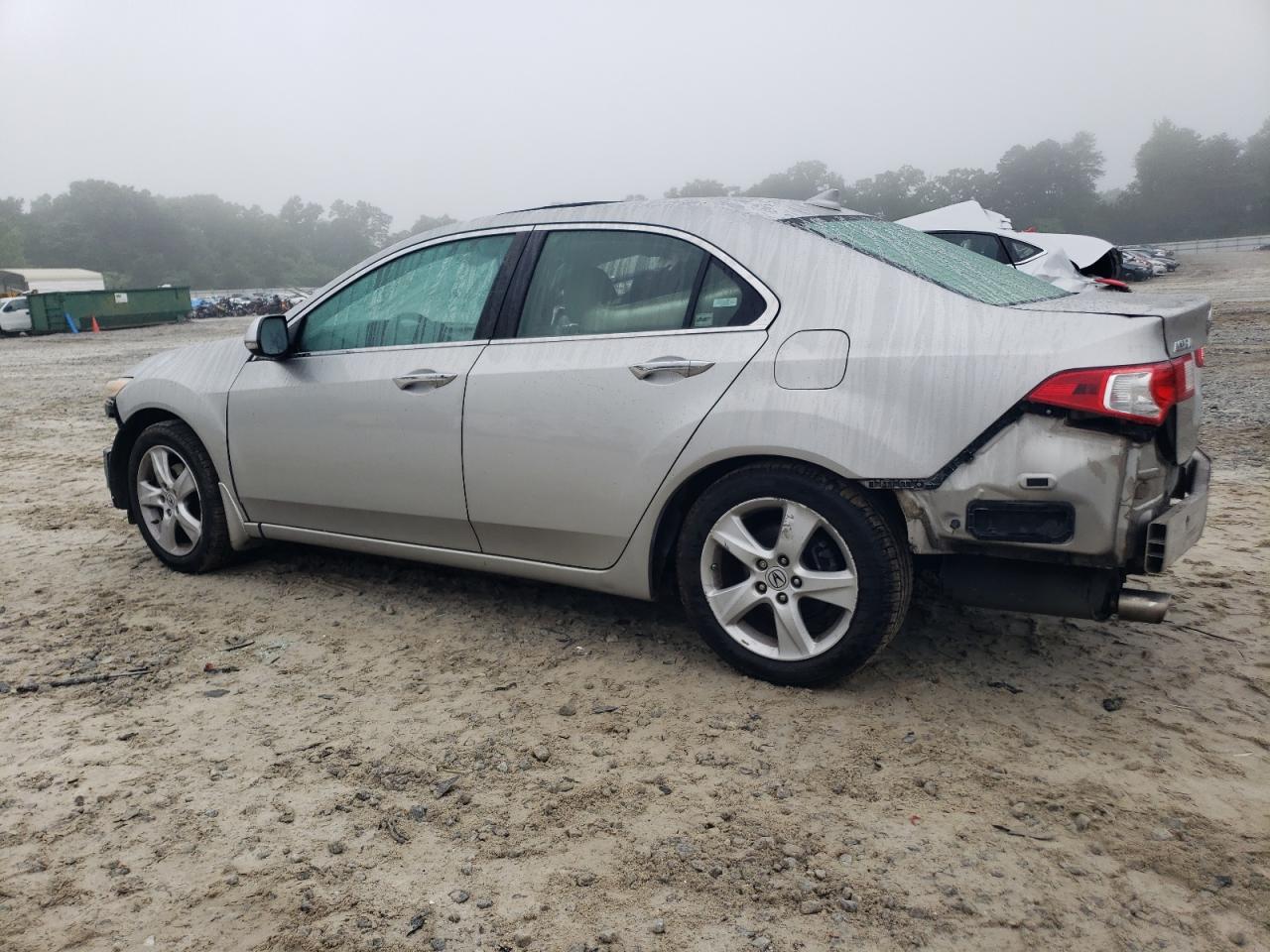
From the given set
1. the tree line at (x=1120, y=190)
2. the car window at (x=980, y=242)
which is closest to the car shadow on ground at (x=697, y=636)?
the car window at (x=980, y=242)

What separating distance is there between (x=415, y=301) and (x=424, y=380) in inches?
16.3

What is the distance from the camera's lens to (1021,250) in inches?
395

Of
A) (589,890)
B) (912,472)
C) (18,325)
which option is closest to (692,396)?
(912,472)

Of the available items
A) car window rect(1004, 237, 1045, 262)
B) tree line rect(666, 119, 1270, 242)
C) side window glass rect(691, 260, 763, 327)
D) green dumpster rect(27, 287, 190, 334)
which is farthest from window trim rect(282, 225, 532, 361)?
tree line rect(666, 119, 1270, 242)

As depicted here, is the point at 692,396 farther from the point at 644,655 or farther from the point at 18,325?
the point at 18,325

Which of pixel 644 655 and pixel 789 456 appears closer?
pixel 789 456

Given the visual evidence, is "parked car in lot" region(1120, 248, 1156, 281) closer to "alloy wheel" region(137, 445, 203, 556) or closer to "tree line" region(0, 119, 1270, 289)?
"alloy wheel" region(137, 445, 203, 556)

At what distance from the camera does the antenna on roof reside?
161 inches

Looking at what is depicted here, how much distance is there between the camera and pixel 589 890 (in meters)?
2.35

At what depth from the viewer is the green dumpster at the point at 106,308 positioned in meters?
33.3

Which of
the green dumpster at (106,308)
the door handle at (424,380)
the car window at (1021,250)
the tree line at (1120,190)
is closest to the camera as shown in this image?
the door handle at (424,380)

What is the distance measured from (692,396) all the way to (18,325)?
119 feet

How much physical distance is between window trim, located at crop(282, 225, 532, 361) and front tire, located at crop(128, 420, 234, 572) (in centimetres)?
80

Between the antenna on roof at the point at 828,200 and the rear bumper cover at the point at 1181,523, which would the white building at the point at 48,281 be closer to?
the antenna on roof at the point at 828,200
